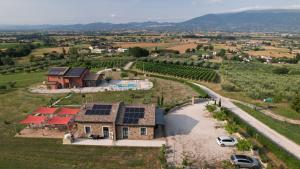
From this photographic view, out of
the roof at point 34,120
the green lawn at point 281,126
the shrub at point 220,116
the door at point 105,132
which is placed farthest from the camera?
the shrub at point 220,116

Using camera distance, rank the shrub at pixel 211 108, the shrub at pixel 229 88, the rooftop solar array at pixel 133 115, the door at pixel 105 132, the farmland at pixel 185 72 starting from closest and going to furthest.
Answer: the rooftop solar array at pixel 133 115 → the door at pixel 105 132 → the shrub at pixel 211 108 → the shrub at pixel 229 88 → the farmland at pixel 185 72

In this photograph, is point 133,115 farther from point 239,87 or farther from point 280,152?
point 239,87

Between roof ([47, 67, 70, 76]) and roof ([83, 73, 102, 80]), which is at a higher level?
roof ([47, 67, 70, 76])

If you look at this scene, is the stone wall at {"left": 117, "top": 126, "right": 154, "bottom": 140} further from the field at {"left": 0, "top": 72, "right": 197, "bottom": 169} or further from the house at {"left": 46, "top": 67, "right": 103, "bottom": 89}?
the house at {"left": 46, "top": 67, "right": 103, "bottom": 89}

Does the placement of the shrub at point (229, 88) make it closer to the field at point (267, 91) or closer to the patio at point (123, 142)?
the field at point (267, 91)

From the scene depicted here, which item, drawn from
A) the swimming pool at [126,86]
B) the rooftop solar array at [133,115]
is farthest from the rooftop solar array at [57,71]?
the rooftop solar array at [133,115]

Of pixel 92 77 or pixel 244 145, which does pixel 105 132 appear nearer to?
pixel 244 145

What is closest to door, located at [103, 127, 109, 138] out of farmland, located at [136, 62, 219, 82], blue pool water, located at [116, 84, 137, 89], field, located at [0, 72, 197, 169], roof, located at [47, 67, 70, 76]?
field, located at [0, 72, 197, 169]

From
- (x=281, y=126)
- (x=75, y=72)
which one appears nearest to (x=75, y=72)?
(x=75, y=72)

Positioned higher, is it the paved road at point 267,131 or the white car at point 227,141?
the white car at point 227,141
